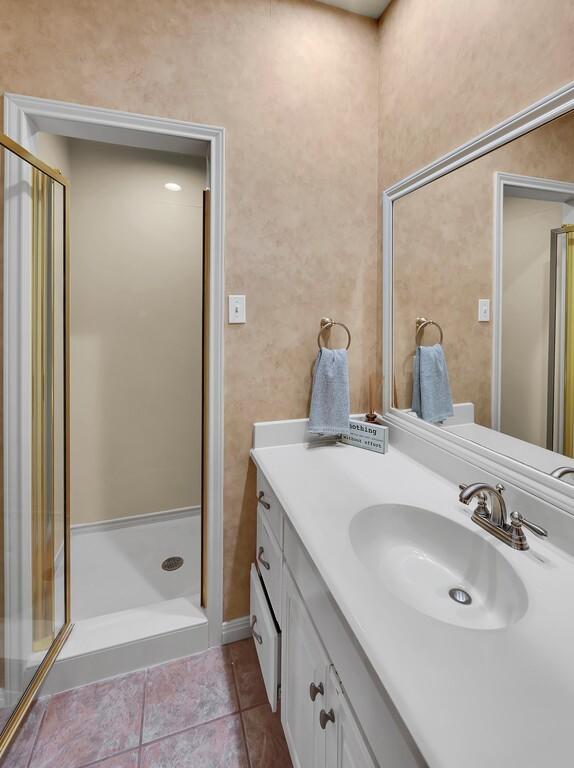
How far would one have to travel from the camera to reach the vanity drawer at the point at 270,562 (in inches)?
45.0

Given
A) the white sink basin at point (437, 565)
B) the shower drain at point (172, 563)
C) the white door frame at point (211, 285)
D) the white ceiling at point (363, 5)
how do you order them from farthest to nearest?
the shower drain at point (172, 563)
the white ceiling at point (363, 5)
the white door frame at point (211, 285)
the white sink basin at point (437, 565)

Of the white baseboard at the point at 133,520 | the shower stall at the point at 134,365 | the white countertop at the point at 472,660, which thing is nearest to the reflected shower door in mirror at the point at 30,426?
the shower stall at the point at 134,365

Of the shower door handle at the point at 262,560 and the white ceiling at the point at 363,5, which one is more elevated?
the white ceiling at the point at 363,5

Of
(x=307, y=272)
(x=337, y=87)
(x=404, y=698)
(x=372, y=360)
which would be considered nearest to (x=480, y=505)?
(x=404, y=698)

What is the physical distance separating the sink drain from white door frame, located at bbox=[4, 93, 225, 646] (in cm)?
91

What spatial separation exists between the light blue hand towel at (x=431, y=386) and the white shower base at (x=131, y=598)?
122cm

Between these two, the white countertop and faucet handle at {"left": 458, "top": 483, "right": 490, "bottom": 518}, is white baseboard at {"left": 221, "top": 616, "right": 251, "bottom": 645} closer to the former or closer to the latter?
the white countertop

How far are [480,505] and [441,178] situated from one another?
1.05 meters

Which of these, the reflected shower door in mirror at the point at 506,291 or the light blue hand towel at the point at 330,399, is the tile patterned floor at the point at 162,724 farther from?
the reflected shower door in mirror at the point at 506,291

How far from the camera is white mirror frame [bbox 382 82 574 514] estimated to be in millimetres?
879

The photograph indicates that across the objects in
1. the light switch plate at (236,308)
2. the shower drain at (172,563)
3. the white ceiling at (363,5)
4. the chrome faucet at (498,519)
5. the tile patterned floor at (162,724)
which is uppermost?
the white ceiling at (363,5)

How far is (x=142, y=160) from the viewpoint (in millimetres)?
2164

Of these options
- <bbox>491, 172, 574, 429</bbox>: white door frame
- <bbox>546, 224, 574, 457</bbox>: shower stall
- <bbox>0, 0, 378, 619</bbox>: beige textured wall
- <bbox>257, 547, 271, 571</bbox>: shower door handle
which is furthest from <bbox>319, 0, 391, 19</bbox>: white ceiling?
<bbox>257, 547, 271, 571</bbox>: shower door handle

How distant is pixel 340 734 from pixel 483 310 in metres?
1.08
